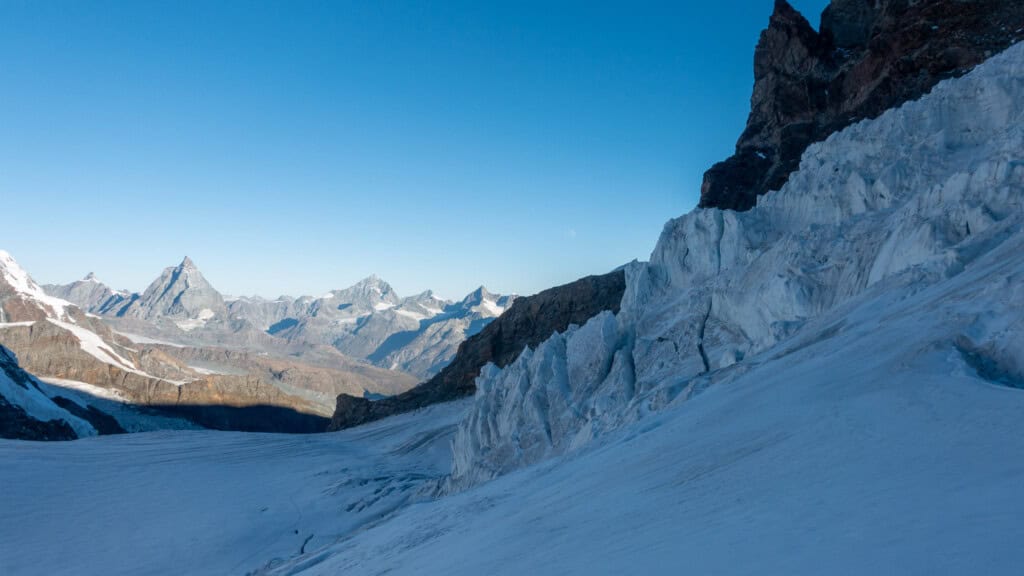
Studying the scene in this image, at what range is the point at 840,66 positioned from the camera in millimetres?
58500

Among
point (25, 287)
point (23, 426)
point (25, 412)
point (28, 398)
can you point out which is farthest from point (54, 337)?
point (23, 426)

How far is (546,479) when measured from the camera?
491 inches

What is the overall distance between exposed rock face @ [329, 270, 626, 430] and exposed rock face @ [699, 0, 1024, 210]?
12.2 metres

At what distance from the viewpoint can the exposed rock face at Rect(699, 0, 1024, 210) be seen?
47031 millimetres

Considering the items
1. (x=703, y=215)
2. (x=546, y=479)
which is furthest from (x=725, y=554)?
(x=703, y=215)

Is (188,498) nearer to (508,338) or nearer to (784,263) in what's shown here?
(784,263)

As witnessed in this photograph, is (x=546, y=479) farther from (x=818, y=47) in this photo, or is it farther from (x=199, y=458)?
(x=818, y=47)

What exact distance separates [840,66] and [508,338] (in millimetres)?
38720

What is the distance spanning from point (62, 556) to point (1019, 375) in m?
27.0

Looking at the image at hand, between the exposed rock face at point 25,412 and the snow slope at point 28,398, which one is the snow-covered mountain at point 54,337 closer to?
the snow slope at point 28,398

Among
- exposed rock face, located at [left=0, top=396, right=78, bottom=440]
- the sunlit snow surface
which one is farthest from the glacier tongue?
exposed rock face, located at [left=0, top=396, right=78, bottom=440]

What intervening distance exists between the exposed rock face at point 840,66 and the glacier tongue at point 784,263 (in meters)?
18.9

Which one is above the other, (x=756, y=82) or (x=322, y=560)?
(x=756, y=82)

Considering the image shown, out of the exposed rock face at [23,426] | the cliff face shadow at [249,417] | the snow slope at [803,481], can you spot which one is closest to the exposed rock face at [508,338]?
the exposed rock face at [23,426]
